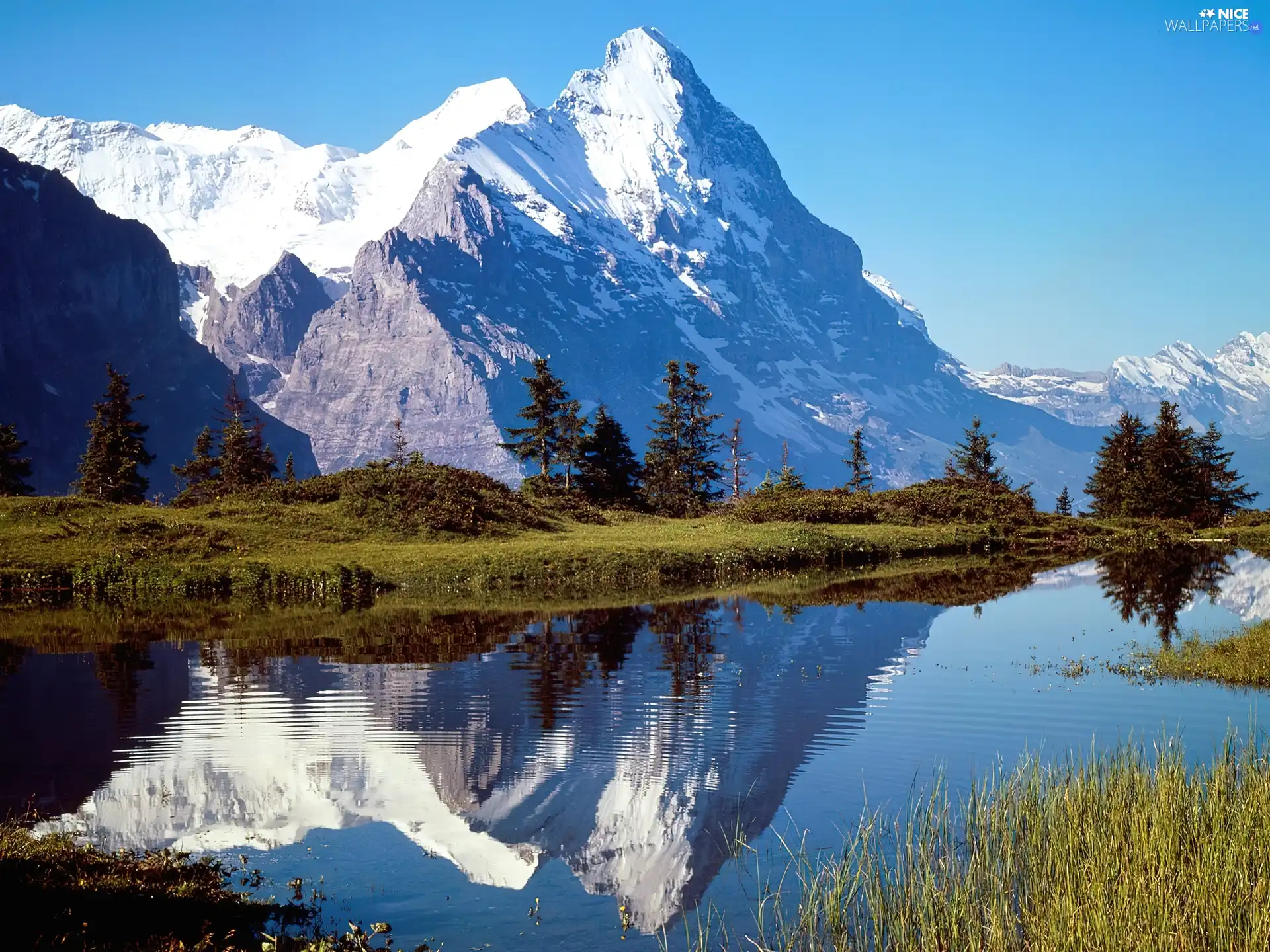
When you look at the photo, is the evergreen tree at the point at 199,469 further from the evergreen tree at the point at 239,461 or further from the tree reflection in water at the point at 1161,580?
the tree reflection in water at the point at 1161,580

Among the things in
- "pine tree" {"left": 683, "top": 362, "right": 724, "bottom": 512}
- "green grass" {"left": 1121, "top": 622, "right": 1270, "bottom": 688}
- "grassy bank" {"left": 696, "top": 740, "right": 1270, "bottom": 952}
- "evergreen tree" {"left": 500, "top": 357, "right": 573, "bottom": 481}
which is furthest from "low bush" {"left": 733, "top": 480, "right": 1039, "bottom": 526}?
"grassy bank" {"left": 696, "top": 740, "right": 1270, "bottom": 952}

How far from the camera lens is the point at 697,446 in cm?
9156

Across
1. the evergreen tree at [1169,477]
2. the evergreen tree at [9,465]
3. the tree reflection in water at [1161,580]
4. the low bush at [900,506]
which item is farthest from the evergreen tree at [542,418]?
the evergreen tree at [1169,477]

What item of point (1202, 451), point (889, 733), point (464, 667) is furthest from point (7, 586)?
point (1202, 451)

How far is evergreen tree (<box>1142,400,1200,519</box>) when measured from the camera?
94375 millimetres

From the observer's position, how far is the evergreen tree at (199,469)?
8769 centimetres

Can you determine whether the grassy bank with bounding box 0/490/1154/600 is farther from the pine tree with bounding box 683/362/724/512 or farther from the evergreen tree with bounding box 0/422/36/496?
the evergreen tree with bounding box 0/422/36/496

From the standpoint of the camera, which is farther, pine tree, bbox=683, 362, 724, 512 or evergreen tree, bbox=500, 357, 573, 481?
pine tree, bbox=683, 362, 724, 512

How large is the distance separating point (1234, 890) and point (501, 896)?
27.2ft

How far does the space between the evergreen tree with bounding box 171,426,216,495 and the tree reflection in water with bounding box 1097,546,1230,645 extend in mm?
64781

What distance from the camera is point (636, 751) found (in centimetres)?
2067

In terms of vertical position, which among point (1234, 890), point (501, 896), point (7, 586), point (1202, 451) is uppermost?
point (1202, 451)

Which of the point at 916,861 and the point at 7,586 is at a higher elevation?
the point at 7,586

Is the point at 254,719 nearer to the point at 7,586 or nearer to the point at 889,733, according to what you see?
the point at 889,733
